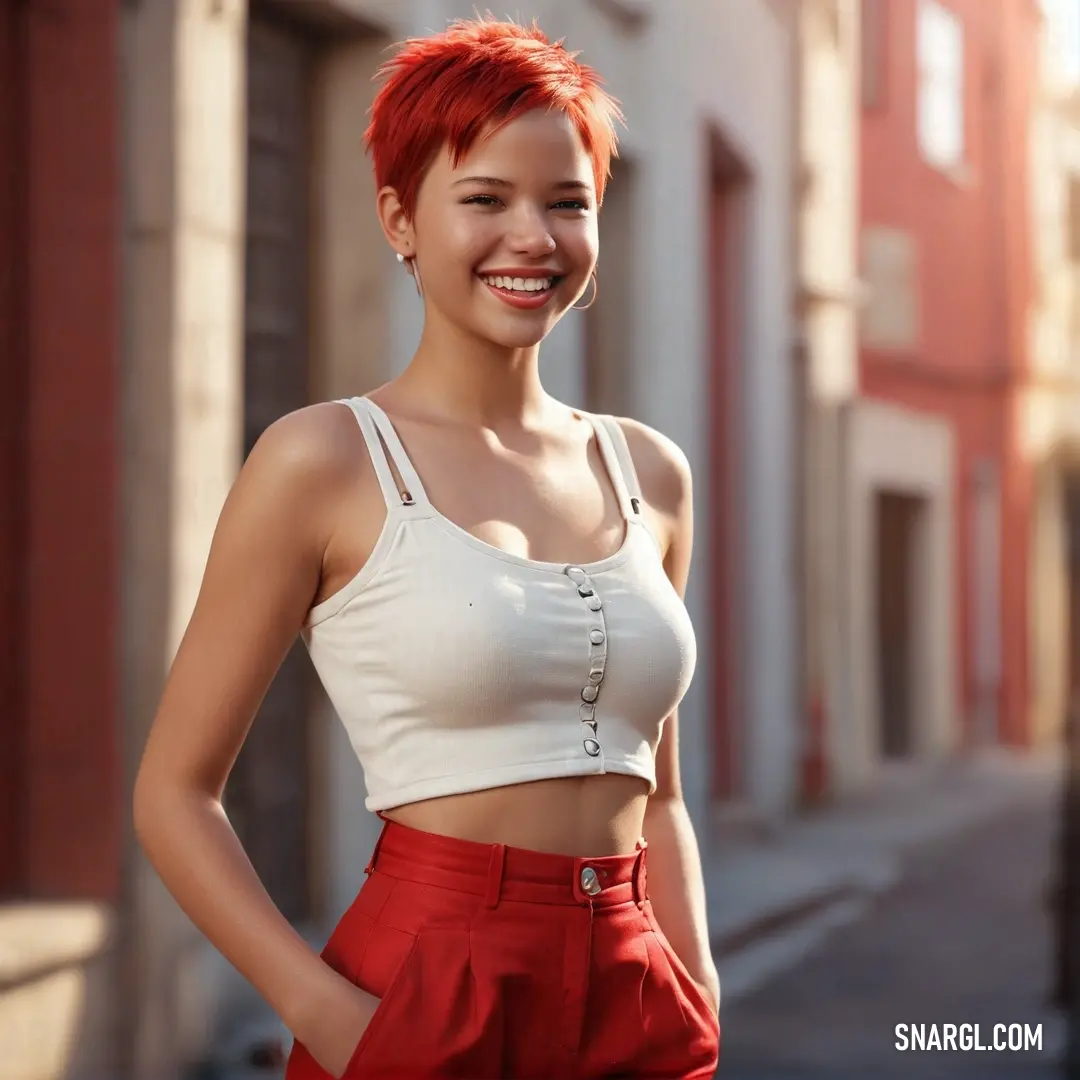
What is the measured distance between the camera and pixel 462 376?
2.03 metres

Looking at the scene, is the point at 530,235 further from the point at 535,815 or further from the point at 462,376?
the point at 535,815

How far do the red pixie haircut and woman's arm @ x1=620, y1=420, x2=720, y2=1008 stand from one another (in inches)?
14.0

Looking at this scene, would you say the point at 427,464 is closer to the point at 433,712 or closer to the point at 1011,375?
the point at 433,712

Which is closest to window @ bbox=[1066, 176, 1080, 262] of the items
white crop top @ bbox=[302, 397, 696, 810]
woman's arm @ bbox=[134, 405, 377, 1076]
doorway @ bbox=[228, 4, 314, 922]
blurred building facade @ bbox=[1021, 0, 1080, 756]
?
blurred building facade @ bbox=[1021, 0, 1080, 756]

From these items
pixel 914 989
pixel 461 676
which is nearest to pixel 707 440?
pixel 914 989

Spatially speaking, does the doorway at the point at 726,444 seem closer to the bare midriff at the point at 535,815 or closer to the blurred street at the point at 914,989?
the blurred street at the point at 914,989

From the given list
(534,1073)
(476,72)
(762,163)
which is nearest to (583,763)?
(534,1073)

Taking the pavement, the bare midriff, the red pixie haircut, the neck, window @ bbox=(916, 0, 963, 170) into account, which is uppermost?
window @ bbox=(916, 0, 963, 170)

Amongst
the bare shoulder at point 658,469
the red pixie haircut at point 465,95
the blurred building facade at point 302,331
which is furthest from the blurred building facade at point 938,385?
the red pixie haircut at point 465,95

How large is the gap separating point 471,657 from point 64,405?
254 centimetres

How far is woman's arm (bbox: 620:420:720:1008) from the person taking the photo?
2.13 meters

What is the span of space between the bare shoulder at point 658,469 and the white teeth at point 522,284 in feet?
0.76

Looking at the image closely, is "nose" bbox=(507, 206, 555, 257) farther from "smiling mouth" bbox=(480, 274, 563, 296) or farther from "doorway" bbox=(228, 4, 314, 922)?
"doorway" bbox=(228, 4, 314, 922)

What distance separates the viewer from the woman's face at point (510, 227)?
1.93m
